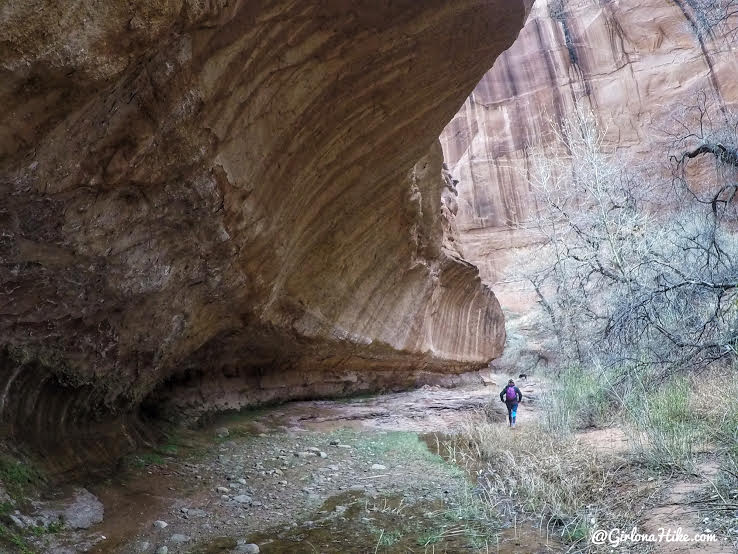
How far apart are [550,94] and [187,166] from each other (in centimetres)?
2789

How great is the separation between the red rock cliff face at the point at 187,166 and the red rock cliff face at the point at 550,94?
66.5 ft

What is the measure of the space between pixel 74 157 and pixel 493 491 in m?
4.12

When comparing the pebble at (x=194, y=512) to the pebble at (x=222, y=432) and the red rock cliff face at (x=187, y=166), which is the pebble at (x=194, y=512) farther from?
the pebble at (x=222, y=432)

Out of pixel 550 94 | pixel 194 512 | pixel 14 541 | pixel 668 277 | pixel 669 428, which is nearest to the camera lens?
pixel 14 541

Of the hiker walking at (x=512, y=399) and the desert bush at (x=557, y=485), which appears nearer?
the desert bush at (x=557, y=485)

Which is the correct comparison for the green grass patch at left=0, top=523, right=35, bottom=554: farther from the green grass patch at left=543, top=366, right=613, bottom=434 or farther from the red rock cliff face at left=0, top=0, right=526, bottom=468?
the green grass patch at left=543, top=366, right=613, bottom=434

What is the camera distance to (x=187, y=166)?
147 inches

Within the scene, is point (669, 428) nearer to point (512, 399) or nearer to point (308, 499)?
point (308, 499)

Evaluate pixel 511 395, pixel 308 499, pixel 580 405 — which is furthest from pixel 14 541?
pixel 580 405

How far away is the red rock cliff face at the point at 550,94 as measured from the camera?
2541cm

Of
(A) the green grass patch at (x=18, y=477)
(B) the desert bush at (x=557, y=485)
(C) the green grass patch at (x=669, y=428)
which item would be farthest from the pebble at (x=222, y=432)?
(C) the green grass patch at (x=669, y=428)

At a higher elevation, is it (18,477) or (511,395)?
(18,477)

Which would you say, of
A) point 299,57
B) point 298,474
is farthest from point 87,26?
point 298,474

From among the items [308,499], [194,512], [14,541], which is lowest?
[308,499]
